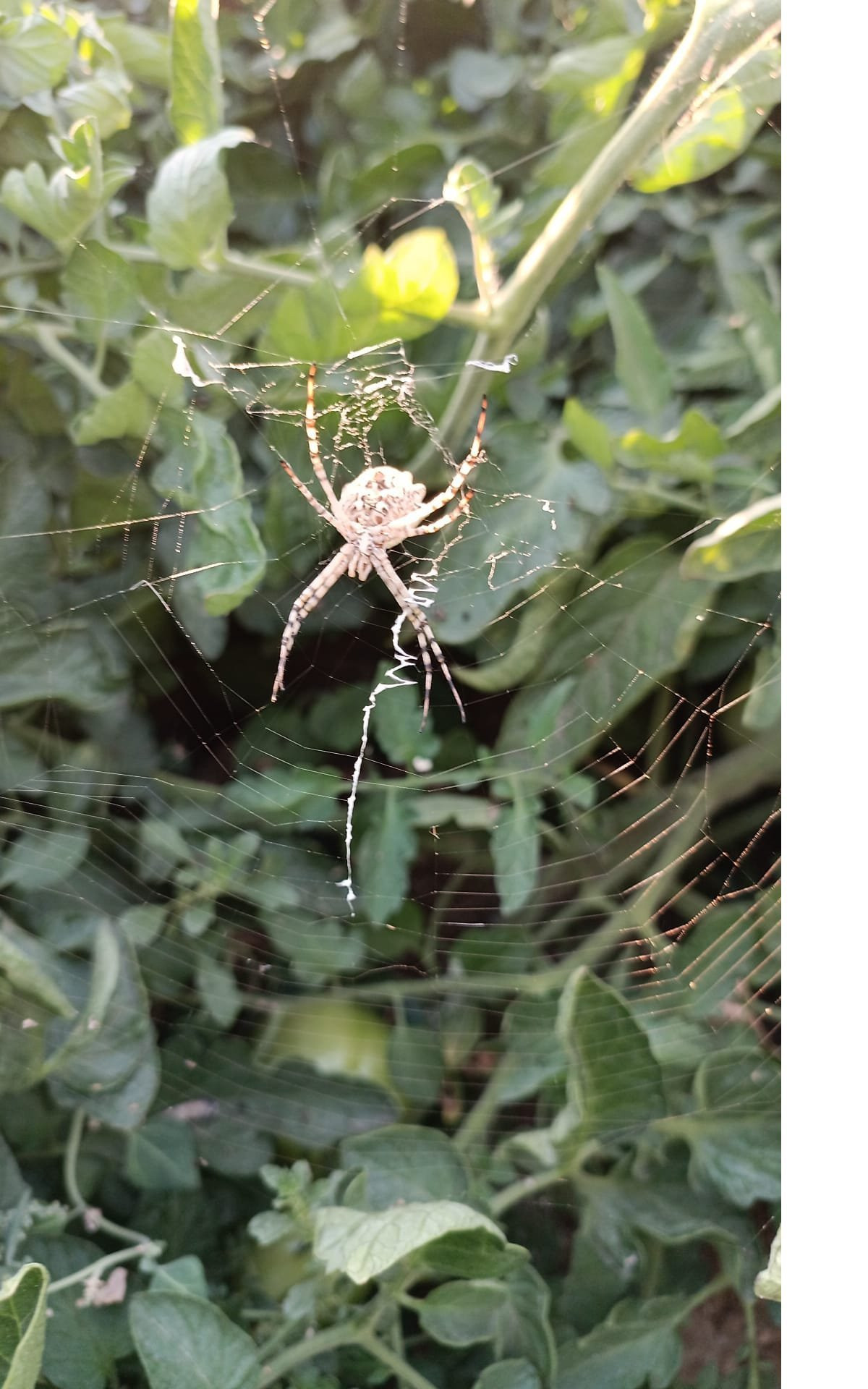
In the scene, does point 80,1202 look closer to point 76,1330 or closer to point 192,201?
point 76,1330

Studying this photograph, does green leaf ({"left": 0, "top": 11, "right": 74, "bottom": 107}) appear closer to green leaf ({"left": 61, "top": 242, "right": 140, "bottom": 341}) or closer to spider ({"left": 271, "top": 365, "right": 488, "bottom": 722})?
green leaf ({"left": 61, "top": 242, "right": 140, "bottom": 341})

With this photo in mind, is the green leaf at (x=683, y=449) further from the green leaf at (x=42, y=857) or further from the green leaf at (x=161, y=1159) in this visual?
the green leaf at (x=161, y=1159)

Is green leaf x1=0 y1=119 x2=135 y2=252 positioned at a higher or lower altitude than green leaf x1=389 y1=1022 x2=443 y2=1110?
higher

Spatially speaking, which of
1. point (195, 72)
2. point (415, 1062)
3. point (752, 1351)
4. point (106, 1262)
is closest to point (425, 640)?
point (415, 1062)

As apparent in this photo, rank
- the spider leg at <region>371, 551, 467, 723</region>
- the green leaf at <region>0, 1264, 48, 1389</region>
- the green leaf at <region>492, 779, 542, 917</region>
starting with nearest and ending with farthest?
the green leaf at <region>0, 1264, 48, 1389</region> < the green leaf at <region>492, 779, 542, 917</region> < the spider leg at <region>371, 551, 467, 723</region>

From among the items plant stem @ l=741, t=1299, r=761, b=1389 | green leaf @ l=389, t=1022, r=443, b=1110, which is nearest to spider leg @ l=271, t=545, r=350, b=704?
green leaf @ l=389, t=1022, r=443, b=1110

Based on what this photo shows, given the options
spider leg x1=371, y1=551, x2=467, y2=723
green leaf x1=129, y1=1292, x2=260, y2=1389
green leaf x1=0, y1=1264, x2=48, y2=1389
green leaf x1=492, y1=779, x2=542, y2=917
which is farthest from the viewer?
spider leg x1=371, y1=551, x2=467, y2=723
